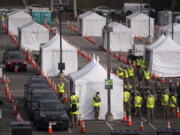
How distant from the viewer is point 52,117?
38938 millimetres

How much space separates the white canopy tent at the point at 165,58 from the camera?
2322 inches

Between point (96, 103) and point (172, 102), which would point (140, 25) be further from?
point (96, 103)

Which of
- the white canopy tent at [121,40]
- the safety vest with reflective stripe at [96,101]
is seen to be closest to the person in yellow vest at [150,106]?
the safety vest with reflective stripe at [96,101]

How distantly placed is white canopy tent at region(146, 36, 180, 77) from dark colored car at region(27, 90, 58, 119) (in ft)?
55.0

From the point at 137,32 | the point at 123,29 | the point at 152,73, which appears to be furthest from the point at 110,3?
the point at 152,73

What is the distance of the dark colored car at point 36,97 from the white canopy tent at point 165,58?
1676 cm

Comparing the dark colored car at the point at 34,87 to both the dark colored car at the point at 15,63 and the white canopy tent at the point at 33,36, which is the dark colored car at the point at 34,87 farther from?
the white canopy tent at the point at 33,36

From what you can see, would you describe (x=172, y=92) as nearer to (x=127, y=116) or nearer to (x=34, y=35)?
(x=127, y=116)

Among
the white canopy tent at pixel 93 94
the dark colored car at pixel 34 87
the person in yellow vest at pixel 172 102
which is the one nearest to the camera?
the white canopy tent at pixel 93 94

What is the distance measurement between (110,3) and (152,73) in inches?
2467

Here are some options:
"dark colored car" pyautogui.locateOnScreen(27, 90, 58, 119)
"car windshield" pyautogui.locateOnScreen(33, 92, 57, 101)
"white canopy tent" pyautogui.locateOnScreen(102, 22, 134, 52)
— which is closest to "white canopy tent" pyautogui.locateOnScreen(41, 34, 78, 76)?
"white canopy tent" pyautogui.locateOnScreen(102, 22, 134, 52)

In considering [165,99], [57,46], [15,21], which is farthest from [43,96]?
[15,21]

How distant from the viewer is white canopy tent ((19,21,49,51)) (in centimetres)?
7319

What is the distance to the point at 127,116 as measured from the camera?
43.0 m
